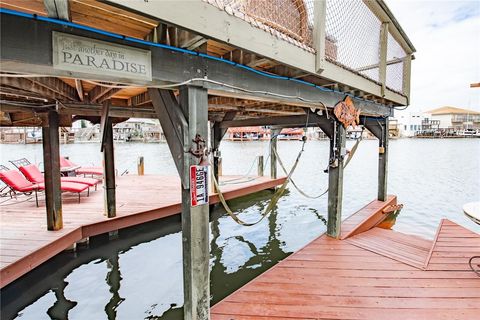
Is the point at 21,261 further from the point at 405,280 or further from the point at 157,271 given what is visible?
the point at 405,280

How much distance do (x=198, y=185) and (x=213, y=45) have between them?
3.82ft

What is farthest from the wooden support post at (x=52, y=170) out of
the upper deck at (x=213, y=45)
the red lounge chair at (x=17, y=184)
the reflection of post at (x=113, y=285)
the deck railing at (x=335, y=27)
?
the deck railing at (x=335, y=27)

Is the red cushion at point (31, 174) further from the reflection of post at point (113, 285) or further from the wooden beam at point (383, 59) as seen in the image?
the wooden beam at point (383, 59)

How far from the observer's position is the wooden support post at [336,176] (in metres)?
4.22

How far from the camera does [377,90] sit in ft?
14.7

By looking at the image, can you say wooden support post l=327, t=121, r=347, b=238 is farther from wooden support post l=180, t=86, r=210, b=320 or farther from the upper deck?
wooden support post l=180, t=86, r=210, b=320

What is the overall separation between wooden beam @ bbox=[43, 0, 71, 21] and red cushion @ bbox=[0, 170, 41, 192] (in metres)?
5.90

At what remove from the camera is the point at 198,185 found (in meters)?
2.09

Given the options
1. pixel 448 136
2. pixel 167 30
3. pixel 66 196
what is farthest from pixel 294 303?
pixel 448 136

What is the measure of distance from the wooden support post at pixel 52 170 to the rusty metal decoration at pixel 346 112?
4.46m

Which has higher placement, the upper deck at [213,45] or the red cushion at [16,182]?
the upper deck at [213,45]

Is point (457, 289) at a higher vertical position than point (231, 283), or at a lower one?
higher

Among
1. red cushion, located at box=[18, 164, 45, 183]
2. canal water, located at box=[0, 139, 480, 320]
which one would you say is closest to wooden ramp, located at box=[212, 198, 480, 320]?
canal water, located at box=[0, 139, 480, 320]

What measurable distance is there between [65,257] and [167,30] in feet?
14.2
